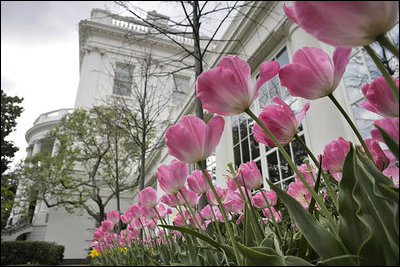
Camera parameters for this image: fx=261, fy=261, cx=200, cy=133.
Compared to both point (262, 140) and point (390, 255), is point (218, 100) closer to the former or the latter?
point (262, 140)

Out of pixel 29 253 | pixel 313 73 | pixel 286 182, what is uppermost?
pixel 29 253

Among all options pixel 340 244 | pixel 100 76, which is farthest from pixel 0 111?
pixel 340 244

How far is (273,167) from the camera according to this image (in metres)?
4.01

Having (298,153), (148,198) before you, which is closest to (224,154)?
(298,153)

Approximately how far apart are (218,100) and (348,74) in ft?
10.6

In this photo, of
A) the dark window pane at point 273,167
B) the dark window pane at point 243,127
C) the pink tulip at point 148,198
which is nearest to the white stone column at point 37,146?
the dark window pane at point 243,127

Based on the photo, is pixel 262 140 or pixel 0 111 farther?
pixel 0 111

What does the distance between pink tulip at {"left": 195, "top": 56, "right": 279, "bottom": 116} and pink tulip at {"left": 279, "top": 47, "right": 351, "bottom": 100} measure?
0.05 m

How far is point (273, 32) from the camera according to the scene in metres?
4.07

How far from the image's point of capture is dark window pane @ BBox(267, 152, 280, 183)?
12.7 feet

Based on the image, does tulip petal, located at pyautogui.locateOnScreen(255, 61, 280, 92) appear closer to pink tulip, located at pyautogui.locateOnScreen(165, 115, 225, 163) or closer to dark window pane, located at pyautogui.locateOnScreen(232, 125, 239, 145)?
pink tulip, located at pyautogui.locateOnScreen(165, 115, 225, 163)

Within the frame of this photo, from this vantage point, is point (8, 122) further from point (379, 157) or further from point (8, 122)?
point (379, 157)

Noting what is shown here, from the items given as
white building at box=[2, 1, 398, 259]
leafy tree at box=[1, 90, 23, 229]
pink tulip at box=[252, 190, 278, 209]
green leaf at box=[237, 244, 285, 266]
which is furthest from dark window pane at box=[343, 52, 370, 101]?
leafy tree at box=[1, 90, 23, 229]

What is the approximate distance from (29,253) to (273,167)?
41.0ft
